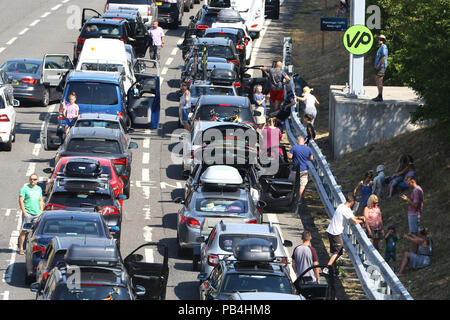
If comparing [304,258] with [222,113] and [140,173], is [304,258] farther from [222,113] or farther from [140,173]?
[140,173]

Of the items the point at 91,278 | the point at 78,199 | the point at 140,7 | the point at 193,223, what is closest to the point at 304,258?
the point at 193,223

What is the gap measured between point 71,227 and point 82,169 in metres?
3.28

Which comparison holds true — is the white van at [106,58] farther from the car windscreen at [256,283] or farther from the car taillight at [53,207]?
the car windscreen at [256,283]

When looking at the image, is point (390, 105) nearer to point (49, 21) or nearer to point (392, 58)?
point (392, 58)

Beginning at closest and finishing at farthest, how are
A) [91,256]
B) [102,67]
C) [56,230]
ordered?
[91,256]
[56,230]
[102,67]

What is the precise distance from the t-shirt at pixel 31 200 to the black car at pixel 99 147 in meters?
3.17

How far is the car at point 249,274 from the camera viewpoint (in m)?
17.3

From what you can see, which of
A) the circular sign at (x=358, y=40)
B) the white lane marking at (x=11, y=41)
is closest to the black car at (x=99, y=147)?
the circular sign at (x=358, y=40)

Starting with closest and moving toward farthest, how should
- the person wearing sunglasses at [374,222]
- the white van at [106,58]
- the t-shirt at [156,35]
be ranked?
the person wearing sunglasses at [374,222] → the white van at [106,58] → the t-shirt at [156,35]

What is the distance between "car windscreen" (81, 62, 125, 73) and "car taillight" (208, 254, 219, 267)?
13570 millimetres

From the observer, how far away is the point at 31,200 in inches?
866

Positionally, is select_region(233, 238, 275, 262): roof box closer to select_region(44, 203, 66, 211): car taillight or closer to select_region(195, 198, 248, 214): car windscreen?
select_region(195, 198, 248, 214): car windscreen

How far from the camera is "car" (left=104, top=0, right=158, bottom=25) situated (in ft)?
144
